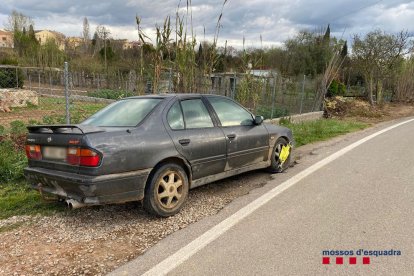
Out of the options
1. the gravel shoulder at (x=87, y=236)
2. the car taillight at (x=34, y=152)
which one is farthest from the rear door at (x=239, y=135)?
the car taillight at (x=34, y=152)

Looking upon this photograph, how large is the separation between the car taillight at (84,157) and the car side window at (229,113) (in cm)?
215

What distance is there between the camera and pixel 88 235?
394cm

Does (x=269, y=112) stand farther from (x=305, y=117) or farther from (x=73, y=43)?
(x=73, y=43)

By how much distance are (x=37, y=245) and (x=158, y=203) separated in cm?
136

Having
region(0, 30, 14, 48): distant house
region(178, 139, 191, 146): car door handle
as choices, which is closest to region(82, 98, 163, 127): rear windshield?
region(178, 139, 191, 146): car door handle

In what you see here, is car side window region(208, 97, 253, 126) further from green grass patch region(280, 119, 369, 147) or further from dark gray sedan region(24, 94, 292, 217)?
green grass patch region(280, 119, 369, 147)

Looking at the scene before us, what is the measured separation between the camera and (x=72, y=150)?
12.9 ft

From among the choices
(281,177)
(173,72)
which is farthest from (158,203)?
(173,72)

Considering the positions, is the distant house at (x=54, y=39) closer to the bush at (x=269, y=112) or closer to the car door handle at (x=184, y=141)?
the bush at (x=269, y=112)

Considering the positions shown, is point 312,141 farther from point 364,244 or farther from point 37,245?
point 37,245

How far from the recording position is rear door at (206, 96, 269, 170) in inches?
212

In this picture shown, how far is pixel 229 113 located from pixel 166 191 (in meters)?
1.83

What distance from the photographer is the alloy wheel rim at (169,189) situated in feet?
14.3

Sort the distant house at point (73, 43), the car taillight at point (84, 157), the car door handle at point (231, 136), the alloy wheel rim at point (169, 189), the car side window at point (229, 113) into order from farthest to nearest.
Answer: the distant house at point (73, 43), the car side window at point (229, 113), the car door handle at point (231, 136), the alloy wheel rim at point (169, 189), the car taillight at point (84, 157)
